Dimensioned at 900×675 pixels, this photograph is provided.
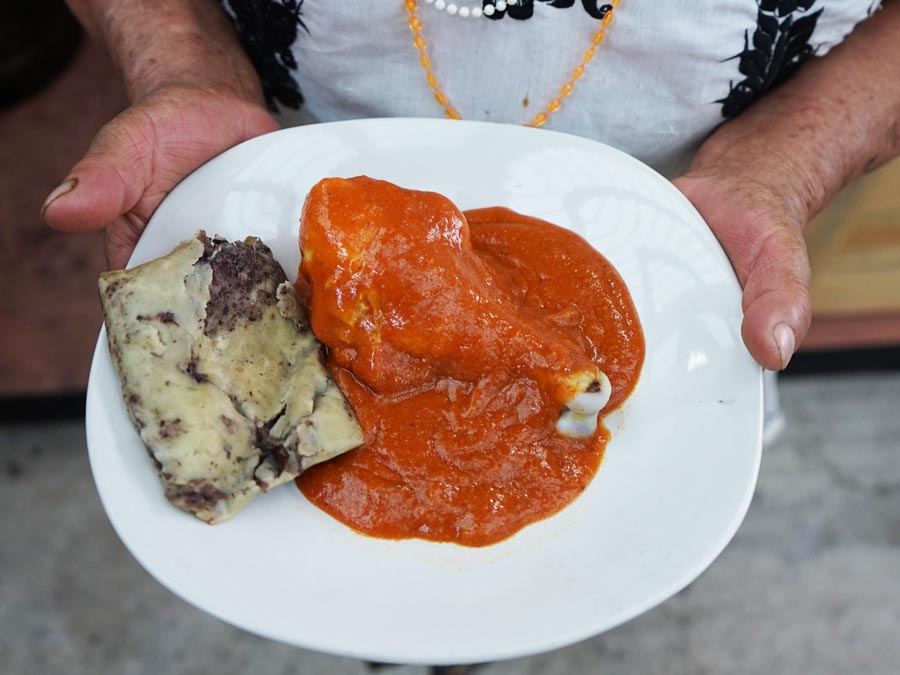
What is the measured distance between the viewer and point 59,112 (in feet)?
12.5

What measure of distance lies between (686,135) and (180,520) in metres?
1.49

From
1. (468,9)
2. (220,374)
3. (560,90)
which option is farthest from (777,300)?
(220,374)

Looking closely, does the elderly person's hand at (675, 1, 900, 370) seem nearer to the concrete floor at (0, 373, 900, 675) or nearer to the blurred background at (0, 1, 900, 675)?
the blurred background at (0, 1, 900, 675)

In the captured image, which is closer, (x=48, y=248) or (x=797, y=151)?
(x=797, y=151)

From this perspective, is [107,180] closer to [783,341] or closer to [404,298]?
[404,298]

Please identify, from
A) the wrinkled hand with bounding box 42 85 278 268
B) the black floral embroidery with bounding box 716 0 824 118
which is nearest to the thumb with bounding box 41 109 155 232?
the wrinkled hand with bounding box 42 85 278 268

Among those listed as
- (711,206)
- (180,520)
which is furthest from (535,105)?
(180,520)

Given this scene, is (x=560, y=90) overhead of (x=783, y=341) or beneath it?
overhead

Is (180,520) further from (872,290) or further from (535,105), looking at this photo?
(872,290)

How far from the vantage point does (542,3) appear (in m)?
1.80

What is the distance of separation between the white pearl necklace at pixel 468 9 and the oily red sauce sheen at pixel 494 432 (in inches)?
18.4

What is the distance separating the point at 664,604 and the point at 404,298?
192 cm

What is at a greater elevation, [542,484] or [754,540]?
[542,484]

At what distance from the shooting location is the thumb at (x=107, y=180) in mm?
1680
